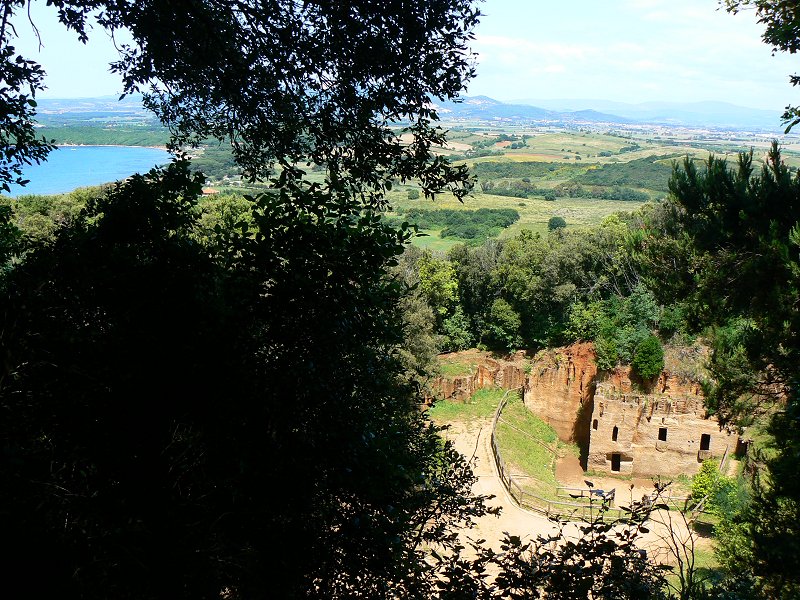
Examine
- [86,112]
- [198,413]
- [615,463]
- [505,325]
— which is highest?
[86,112]

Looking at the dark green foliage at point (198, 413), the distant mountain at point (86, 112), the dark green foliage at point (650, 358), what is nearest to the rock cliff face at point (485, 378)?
the dark green foliage at point (650, 358)

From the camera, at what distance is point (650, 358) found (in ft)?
65.1

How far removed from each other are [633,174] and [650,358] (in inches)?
3248

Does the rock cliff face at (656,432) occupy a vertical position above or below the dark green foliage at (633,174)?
below

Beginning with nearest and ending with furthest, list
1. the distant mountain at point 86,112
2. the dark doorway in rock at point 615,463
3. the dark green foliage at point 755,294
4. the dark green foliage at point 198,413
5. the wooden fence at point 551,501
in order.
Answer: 1. the dark green foliage at point 198,413
2. the dark green foliage at point 755,294
3. the wooden fence at point 551,501
4. the dark doorway in rock at point 615,463
5. the distant mountain at point 86,112

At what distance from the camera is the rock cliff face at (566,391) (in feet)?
73.8

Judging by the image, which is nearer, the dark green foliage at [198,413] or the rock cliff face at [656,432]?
the dark green foliage at [198,413]

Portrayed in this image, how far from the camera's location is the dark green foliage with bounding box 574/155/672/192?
3446 inches

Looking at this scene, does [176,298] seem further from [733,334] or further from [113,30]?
[733,334]

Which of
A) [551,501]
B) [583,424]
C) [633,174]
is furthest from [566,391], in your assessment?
[633,174]

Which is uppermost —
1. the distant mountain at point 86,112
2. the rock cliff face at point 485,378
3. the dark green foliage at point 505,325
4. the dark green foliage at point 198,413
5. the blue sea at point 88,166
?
the distant mountain at point 86,112

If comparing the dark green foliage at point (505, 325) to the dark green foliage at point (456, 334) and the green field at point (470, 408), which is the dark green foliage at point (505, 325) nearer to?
the dark green foliage at point (456, 334)

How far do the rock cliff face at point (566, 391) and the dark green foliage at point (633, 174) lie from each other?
69.0m

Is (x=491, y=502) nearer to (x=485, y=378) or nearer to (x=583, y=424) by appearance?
A: (x=583, y=424)
